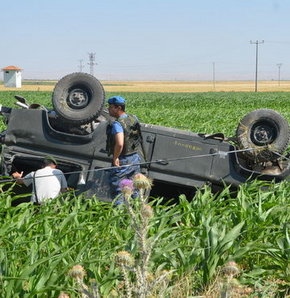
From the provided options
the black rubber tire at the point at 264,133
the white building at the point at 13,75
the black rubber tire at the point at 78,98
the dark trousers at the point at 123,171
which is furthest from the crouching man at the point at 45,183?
the white building at the point at 13,75

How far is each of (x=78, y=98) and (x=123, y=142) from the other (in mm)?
855

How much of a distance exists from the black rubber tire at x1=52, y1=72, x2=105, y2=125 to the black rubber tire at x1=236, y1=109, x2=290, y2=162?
5.78 feet

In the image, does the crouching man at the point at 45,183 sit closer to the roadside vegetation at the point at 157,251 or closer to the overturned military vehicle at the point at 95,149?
the overturned military vehicle at the point at 95,149

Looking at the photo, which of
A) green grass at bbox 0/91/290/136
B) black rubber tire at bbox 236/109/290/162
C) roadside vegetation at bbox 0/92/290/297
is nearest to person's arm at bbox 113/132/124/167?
roadside vegetation at bbox 0/92/290/297

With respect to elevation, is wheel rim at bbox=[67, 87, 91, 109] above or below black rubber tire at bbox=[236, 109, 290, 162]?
above

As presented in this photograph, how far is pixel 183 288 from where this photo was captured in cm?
425

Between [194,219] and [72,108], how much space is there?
2527mm

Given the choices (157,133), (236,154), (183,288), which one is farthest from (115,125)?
(183,288)

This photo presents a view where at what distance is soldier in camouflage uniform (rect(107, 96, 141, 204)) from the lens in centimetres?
710

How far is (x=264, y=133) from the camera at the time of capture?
795 centimetres

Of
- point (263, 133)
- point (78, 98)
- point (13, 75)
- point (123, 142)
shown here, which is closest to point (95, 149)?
point (123, 142)

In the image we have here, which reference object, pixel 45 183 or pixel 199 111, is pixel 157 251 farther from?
pixel 199 111

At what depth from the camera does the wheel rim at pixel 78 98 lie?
7.54m

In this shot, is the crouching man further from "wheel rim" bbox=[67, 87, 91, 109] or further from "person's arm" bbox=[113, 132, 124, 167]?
"wheel rim" bbox=[67, 87, 91, 109]
